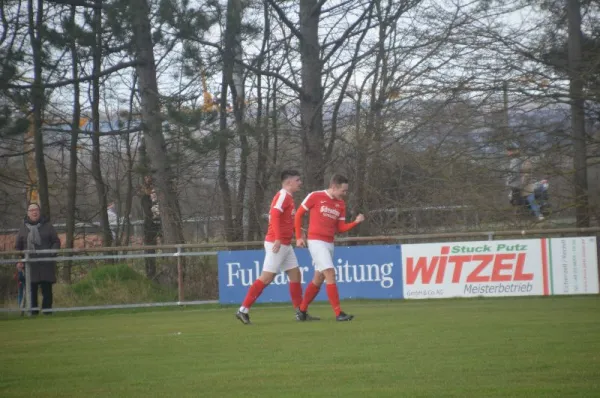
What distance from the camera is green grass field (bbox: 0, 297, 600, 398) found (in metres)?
7.40

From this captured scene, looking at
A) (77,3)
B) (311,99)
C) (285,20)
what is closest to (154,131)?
(77,3)

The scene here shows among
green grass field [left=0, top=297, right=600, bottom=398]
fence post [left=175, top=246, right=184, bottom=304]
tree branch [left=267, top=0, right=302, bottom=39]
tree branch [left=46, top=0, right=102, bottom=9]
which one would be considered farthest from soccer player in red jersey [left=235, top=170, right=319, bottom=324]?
tree branch [left=267, top=0, right=302, bottom=39]

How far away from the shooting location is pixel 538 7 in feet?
75.4

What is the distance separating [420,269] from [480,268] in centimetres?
116

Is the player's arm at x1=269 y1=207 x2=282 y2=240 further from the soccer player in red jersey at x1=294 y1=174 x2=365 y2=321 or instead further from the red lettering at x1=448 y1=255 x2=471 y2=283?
the red lettering at x1=448 y1=255 x2=471 y2=283

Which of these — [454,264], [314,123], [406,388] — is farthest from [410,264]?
[406,388]

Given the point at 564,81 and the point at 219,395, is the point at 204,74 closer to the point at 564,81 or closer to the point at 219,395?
the point at 564,81

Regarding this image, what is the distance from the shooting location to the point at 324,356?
30.8 feet

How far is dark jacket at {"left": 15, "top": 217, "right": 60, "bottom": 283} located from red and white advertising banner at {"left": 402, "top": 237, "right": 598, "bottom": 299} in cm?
698

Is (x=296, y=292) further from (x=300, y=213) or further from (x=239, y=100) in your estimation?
(x=239, y=100)

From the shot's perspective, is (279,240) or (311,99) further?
(311,99)

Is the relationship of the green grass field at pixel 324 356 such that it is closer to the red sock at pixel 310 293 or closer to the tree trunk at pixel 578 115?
the red sock at pixel 310 293

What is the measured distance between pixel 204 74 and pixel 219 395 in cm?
1699

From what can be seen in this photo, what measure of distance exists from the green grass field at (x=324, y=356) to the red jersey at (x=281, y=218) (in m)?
1.24
